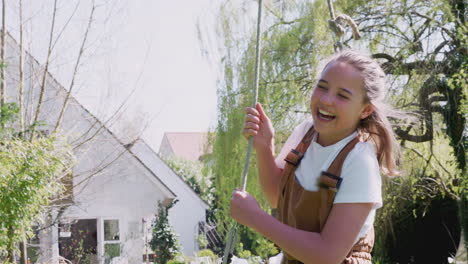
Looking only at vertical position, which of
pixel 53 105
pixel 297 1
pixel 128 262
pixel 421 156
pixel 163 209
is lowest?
pixel 128 262

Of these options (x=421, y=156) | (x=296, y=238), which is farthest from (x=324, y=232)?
(x=421, y=156)

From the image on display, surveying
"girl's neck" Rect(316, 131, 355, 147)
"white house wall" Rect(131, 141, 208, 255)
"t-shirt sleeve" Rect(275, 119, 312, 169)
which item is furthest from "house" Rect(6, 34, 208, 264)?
"girl's neck" Rect(316, 131, 355, 147)

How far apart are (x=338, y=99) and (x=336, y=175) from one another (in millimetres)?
175

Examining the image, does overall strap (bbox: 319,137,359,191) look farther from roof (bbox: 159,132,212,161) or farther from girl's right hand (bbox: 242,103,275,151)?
roof (bbox: 159,132,212,161)

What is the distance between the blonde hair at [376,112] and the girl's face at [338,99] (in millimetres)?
19

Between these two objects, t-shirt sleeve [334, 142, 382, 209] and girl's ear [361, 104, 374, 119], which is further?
girl's ear [361, 104, 374, 119]

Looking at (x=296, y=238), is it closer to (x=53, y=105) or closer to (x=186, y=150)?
(x=53, y=105)

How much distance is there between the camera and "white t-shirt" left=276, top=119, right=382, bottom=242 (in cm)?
139

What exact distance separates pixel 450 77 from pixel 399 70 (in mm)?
655

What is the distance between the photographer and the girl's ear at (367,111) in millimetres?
1501

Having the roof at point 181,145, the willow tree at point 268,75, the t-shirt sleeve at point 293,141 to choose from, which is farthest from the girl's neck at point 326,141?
the roof at point 181,145

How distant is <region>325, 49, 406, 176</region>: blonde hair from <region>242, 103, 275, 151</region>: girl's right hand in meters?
0.24

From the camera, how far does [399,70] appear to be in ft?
27.5

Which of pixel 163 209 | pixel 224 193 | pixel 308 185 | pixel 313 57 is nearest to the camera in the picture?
pixel 308 185
